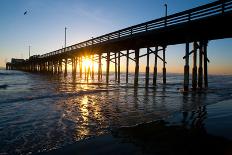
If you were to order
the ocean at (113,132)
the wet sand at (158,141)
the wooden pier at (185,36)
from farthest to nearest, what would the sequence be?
the wooden pier at (185,36) → the ocean at (113,132) → the wet sand at (158,141)

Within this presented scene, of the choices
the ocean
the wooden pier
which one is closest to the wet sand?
the ocean

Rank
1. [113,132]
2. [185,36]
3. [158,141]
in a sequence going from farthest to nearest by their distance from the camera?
[185,36] → [113,132] → [158,141]

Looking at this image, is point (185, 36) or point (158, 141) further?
point (185, 36)

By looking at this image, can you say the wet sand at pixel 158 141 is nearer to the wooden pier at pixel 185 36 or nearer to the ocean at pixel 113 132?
the ocean at pixel 113 132

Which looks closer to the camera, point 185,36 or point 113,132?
point 113,132

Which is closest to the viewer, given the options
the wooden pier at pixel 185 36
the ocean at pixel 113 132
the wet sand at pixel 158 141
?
the wet sand at pixel 158 141

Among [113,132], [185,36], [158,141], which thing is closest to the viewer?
[158,141]

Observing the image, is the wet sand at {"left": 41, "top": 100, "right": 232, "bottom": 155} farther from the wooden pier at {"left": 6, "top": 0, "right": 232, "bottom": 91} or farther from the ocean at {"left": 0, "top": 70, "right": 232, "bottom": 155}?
the wooden pier at {"left": 6, "top": 0, "right": 232, "bottom": 91}

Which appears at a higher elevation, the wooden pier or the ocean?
the wooden pier

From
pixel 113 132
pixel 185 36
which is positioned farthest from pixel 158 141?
pixel 185 36

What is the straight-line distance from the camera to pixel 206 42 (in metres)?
18.2

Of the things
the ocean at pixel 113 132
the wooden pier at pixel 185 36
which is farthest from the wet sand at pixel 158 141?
the wooden pier at pixel 185 36

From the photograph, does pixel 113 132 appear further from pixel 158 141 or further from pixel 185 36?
pixel 185 36

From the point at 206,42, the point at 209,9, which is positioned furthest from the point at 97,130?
the point at 206,42
